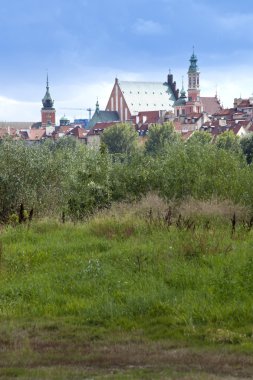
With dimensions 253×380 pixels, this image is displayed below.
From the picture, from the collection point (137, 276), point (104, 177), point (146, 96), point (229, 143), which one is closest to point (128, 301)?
point (137, 276)

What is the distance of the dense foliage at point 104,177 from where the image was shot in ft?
65.2

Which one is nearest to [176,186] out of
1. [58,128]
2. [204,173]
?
[204,173]

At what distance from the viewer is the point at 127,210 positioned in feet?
55.7

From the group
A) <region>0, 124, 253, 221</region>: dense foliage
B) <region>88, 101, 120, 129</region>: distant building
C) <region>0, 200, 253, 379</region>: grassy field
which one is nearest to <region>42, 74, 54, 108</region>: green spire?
<region>88, 101, 120, 129</region>: distant building

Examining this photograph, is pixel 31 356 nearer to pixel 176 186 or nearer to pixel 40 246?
pixel 40 246

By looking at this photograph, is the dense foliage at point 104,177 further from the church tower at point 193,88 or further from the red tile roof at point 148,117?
the church tower at point 193,88

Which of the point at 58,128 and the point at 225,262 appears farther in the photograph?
the point at 58,128

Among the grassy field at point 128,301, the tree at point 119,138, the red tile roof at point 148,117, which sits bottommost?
the tree at point 119,138

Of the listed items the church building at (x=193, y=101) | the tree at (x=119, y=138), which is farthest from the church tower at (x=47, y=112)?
the tree at (x=119, y=138)

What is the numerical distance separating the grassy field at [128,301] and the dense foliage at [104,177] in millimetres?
5840

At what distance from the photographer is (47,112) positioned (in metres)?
182

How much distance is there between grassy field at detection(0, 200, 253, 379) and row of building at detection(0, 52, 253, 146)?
133 metres

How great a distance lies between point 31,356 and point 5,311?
215 centimetres

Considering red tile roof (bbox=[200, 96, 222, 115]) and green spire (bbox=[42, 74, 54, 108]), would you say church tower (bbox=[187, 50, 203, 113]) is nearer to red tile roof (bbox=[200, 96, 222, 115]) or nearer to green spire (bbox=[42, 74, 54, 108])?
red tile roof (bbox=[200, 96, 222, 115])
